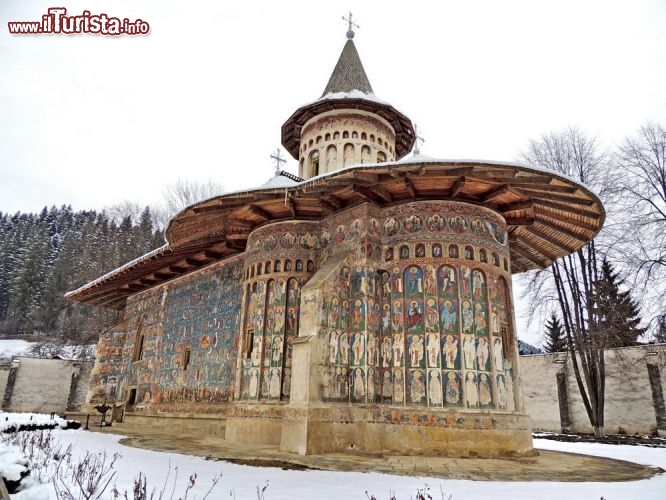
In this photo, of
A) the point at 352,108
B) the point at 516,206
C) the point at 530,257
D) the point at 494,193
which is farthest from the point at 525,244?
the point at 352,108

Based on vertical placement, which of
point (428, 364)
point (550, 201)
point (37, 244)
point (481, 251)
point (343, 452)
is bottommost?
point (343, 452)

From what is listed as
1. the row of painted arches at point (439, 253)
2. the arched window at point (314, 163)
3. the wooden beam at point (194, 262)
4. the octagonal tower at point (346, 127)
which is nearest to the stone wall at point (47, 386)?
the wooden beam at point (194, 262)

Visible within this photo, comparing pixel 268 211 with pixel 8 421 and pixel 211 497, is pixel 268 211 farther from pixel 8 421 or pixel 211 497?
pixel 211 497

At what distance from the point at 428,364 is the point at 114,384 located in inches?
681

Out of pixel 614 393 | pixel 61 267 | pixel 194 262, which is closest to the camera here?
pixel 194 262

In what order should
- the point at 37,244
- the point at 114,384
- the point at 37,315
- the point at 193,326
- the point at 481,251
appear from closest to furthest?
the point at 481,251 < the point at 193,326 < the point at 114,384 < the point at 37,315 < the point at 37,244

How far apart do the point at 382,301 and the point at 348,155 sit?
21.4ft

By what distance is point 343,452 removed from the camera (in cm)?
944

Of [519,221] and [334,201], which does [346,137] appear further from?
[519,221]

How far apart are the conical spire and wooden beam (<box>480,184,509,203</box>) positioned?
7.35 m

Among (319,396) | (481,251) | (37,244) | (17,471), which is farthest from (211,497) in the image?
(37,244)

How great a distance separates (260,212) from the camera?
12.5 m

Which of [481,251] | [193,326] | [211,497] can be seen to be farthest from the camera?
[193,326]

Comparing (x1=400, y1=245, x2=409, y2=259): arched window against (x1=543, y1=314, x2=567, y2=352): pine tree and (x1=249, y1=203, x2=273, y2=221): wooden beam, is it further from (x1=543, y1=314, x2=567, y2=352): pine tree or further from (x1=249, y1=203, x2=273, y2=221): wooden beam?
(x1=543, y1=314, x2=567, y2=352): pine tree
